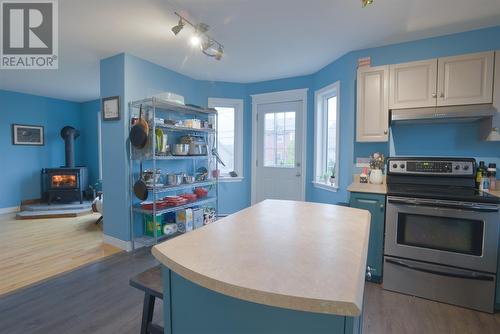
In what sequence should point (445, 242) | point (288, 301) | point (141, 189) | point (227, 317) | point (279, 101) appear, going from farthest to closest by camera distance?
point (279, 101) → point (141, 189) → point (445, 242) → point (227, 317) → point (288, 301)

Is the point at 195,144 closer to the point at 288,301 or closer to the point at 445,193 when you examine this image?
the point at 445,193

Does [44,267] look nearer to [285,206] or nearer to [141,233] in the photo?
[141,233]

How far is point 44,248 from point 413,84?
15.5 ft

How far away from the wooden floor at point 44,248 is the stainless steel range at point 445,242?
10.4 ft

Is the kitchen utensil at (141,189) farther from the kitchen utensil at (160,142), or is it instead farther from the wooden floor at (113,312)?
the wooden floor at (113,312)

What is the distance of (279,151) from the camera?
4156mm

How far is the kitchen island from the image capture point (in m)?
0.65

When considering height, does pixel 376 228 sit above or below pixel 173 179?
below

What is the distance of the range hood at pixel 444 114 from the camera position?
2.19 m

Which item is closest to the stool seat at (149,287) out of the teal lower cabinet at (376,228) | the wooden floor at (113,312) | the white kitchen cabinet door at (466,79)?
the wooden floor at (113,312)

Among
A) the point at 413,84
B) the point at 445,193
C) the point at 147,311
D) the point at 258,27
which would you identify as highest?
the point at 258,27

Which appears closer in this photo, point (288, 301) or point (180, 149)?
point (288, 301)

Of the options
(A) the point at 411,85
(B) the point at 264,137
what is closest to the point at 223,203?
(B) the point at 264,137

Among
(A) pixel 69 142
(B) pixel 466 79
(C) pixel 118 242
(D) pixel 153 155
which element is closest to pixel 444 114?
(B) pixel 466 79
